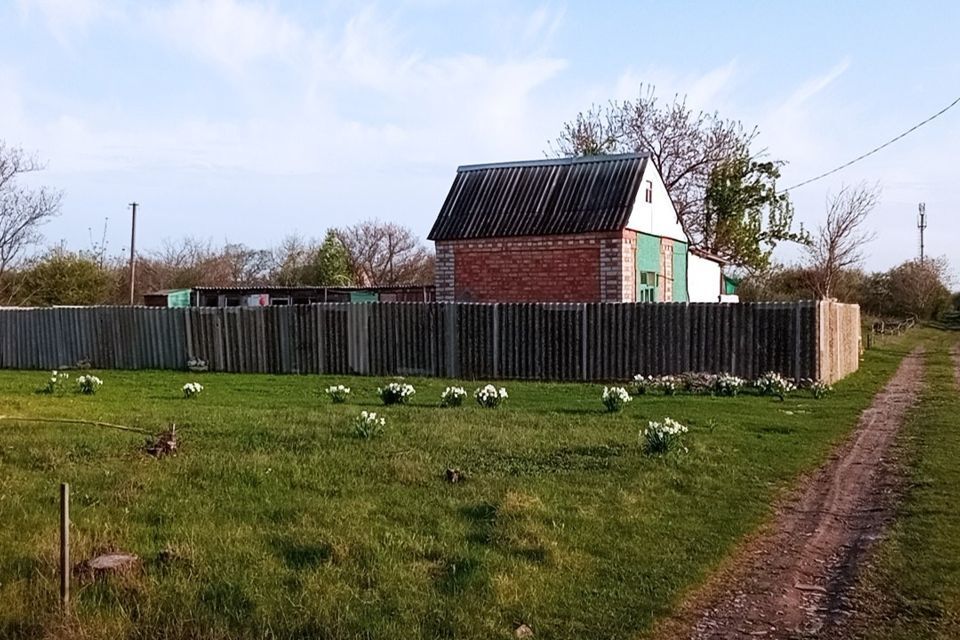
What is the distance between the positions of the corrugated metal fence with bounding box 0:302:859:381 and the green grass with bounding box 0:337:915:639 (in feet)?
20.7

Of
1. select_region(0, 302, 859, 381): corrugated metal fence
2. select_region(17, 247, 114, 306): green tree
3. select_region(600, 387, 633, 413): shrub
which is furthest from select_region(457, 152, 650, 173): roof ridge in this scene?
select_region(17, 247, 114, 306): green tree

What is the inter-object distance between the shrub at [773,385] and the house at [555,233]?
5239mm

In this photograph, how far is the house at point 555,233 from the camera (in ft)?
70.2

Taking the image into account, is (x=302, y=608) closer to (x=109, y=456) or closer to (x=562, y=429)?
(x=109, y=456)

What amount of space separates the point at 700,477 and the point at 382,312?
1341 cm

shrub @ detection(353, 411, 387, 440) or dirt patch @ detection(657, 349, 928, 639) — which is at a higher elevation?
shrub @ detection(353, 411, 387, 440)

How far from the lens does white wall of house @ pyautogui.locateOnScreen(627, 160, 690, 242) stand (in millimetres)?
21995

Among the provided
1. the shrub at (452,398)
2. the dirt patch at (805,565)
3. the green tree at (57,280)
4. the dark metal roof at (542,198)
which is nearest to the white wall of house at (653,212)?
the dark metal roof at (542,198)

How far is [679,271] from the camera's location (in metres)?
26.3

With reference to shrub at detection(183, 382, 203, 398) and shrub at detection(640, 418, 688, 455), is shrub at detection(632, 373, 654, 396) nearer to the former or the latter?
shrub at detection(640, 418, 688, 455)

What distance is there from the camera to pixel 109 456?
854 centimetres

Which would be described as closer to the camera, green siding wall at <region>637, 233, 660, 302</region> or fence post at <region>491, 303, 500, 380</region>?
fence post at <region>491, 303, 500, 380</region>

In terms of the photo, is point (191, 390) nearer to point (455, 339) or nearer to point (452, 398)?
point (452, 398)

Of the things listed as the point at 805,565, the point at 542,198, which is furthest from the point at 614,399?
the point at 542,198
